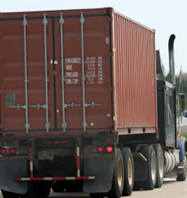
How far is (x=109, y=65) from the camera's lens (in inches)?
538

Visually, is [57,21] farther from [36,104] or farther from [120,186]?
[120,186]

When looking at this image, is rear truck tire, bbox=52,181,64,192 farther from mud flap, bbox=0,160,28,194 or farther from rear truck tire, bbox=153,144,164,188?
mud flap, bbox=0,160,28,194

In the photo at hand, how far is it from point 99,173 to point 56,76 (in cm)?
224

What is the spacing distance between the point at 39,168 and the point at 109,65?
2699mm

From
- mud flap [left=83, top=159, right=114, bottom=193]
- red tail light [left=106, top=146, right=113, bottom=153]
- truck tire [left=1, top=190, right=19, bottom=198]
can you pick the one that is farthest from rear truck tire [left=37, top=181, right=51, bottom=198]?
red tail light [left=106, top=146, right=113, bottom=153]

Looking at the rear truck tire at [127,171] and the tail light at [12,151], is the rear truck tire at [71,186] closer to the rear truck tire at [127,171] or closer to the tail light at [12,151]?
the rear truck tire at [127,171]

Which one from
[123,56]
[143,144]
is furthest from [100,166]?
[143,144]

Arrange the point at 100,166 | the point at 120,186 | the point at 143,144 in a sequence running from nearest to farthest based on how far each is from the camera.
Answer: the point at 100,166, the point at 120,186, the point at 143,144

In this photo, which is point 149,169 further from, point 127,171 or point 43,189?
point 43,189

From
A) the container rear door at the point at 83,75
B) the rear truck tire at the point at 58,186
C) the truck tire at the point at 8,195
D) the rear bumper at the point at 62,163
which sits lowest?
the rear truck tire at the point at 58,186

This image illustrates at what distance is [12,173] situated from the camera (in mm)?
13805

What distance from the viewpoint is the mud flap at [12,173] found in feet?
45.0

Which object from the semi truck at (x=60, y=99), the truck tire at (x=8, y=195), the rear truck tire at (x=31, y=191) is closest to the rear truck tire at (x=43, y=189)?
the rear truck tire at (x=31, y=191)

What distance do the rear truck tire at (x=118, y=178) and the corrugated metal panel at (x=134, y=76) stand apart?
0.66 meters
